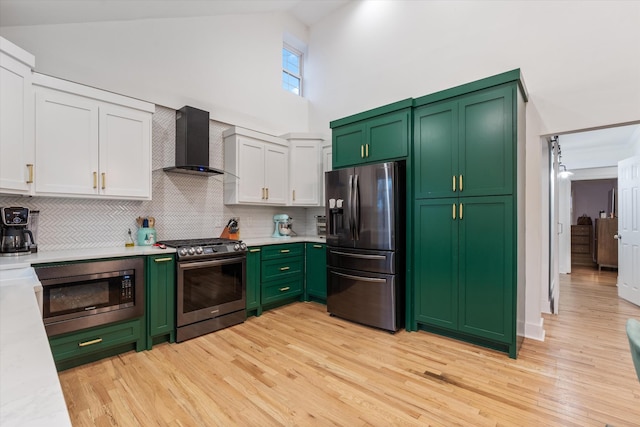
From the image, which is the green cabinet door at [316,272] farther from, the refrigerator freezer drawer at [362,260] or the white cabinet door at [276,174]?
the white cabinet door at [276,174]

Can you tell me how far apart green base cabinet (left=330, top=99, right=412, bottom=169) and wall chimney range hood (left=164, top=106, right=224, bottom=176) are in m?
1.57

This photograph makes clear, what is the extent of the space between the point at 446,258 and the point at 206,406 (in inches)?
95.4

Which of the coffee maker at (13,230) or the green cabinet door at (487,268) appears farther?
the green cabinet door at (487,268)

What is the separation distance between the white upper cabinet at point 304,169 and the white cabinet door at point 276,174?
8 cm

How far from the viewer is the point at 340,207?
360 cm

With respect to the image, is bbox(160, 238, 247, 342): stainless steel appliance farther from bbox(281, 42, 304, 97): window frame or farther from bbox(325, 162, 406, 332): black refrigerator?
bbox(281, 42, 304, 97): window frame

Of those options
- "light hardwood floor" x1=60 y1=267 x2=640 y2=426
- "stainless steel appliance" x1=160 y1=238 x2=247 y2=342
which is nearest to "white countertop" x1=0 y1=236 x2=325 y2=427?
"light hardwood floor" x1=60 y1=267 x2=640 y2=426

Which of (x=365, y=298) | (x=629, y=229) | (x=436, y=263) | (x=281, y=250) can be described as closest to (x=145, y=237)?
(x=281, y=250)

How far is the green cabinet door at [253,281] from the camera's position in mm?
3615

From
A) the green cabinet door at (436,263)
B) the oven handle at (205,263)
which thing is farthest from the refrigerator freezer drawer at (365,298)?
the oven handle at (205,263)

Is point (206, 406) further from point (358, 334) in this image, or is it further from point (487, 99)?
point (487, 99)

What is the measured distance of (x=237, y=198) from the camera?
3961mm

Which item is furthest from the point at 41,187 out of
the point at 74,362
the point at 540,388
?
the point at 540,388

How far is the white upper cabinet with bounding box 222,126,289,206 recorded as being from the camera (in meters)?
3.98
